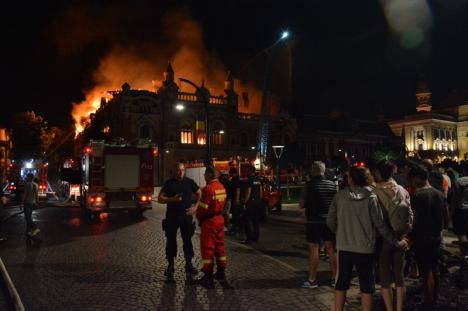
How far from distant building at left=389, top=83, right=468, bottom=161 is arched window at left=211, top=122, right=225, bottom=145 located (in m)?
42.2

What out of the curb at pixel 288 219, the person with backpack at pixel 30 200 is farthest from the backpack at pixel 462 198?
the person with backpack at pixel 30 200

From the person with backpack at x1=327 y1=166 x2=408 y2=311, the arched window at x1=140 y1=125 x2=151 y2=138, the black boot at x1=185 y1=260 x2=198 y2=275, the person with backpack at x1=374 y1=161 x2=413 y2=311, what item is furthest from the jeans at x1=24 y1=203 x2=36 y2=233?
the arched window at x1=140 y1=125 x2=151 y2=138

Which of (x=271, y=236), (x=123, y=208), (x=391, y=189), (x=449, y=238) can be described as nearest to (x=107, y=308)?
(x=391, y=189)

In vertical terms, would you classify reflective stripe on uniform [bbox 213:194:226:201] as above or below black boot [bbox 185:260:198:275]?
above

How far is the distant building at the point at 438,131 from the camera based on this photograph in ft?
274

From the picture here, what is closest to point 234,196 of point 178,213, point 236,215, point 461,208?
point 236,215

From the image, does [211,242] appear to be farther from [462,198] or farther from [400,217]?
[462,198]

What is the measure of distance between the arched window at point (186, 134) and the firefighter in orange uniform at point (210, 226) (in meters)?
45.5

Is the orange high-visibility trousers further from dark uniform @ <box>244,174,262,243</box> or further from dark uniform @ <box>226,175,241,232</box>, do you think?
dark uniform @ <box>226,175,241,232</box>

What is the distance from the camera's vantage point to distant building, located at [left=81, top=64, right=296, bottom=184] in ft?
160

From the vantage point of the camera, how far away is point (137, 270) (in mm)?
7547

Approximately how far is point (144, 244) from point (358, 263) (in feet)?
22.7

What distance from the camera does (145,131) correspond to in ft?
162

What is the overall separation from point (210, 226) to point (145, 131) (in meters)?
44.2
